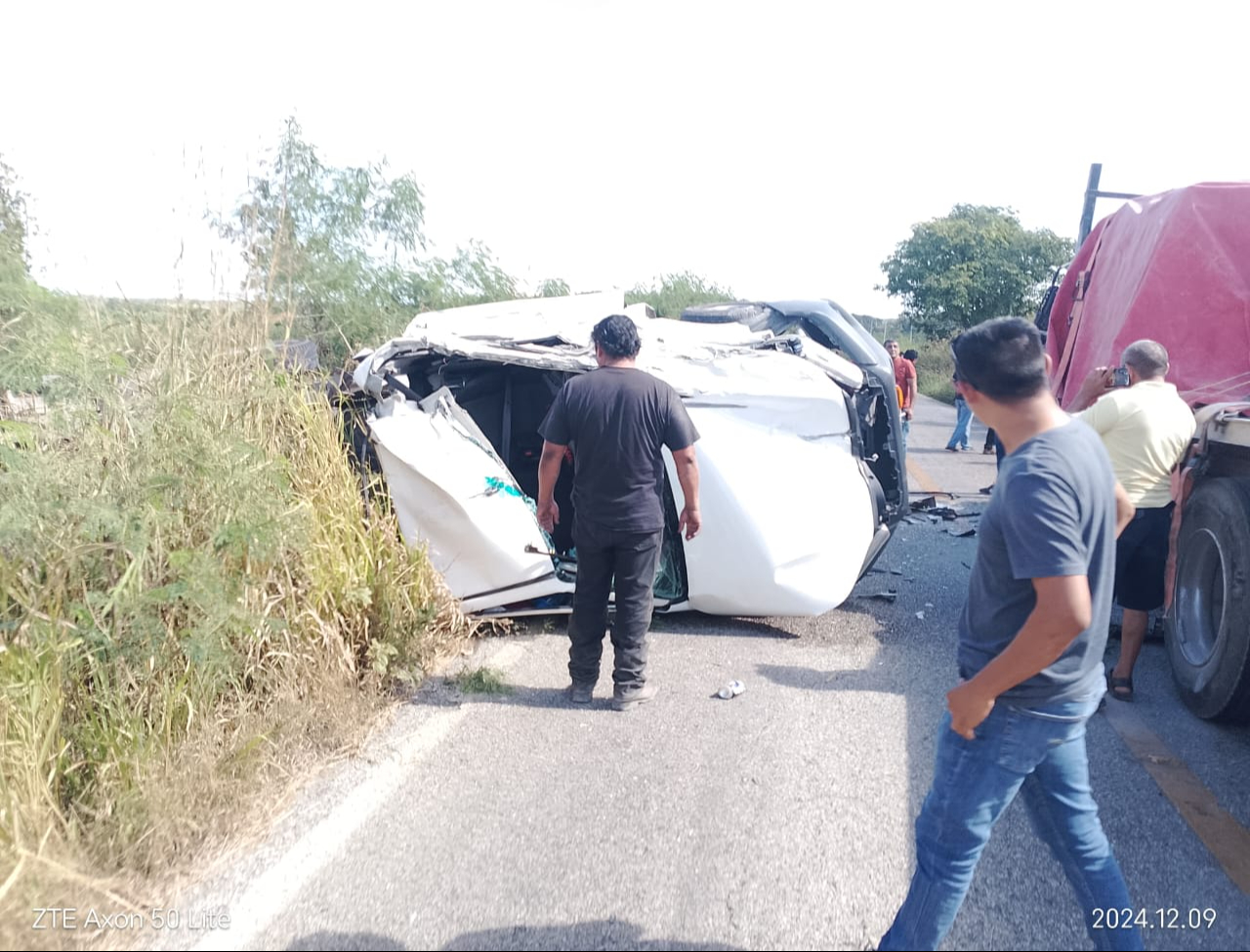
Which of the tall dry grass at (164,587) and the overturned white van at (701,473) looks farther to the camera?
the overturned white van at (701,473)

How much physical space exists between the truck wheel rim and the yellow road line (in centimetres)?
47

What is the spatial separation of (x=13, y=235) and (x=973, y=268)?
37795mm

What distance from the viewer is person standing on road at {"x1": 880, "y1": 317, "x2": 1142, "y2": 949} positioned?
2215 mm

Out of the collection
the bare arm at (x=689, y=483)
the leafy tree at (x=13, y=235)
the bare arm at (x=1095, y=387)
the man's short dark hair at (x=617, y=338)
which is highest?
the leafy tree at (x=13, y=235)

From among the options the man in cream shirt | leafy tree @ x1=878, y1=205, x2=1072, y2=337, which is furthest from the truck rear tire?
leafy tree @ x1=878, y1=205, x2=1072, y2=337

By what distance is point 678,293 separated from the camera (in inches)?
925

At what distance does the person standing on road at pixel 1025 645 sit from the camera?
2215 millimetres

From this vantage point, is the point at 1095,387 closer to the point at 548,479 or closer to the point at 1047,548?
the point at 548,479

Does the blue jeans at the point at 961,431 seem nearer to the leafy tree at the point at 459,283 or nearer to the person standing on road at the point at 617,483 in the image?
the leafy tree at the point at 459,283

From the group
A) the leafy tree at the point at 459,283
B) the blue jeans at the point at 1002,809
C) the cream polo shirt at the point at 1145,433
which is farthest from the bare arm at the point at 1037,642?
the leafy tree at the point at 459,283

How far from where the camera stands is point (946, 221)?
39969mm

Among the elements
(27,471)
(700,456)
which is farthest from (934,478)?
(27,471)

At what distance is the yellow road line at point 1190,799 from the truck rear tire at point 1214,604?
0.35 metres

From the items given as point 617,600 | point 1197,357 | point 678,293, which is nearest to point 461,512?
point 617,600
